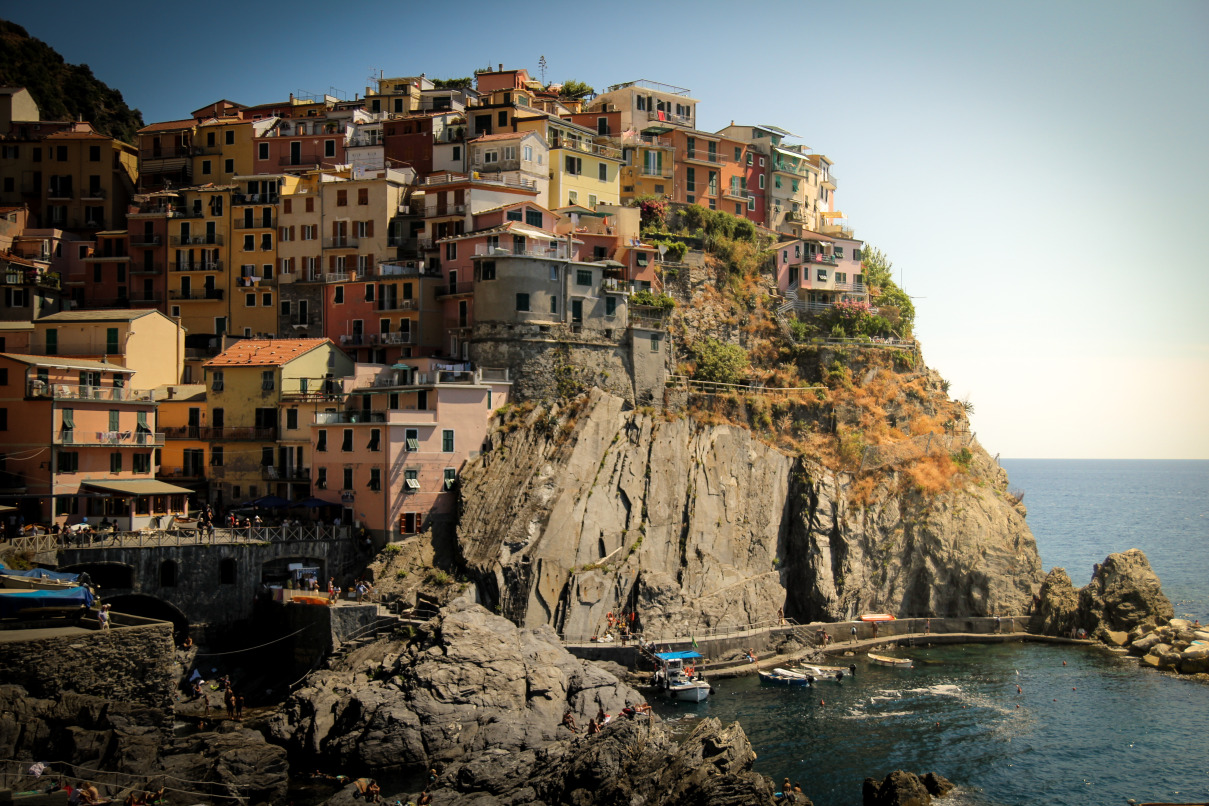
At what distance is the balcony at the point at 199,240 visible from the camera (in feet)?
269

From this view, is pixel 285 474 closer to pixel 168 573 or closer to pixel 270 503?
pixel 270 503

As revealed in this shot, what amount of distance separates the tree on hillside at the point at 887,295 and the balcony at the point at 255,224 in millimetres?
48429

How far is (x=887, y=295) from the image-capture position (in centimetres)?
9331

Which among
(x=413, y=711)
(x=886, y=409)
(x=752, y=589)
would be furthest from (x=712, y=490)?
(x=413, y=711)

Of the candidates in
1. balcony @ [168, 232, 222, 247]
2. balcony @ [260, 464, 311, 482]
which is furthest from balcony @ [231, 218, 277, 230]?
balcony @ [260, 464, 311, 482]

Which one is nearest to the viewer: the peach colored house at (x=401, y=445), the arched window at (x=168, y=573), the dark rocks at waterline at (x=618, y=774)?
the dark rocks at waterline at (x=618, y=774)

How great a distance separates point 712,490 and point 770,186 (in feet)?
125

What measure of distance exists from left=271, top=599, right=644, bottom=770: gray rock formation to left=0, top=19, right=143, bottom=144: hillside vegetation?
74.0 metres

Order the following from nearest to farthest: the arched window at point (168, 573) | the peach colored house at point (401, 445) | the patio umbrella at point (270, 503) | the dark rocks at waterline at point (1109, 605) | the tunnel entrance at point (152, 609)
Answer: the tunnel entrance at point (152, 609)
the arched window at point (168, 573)
the peach colored house at point (401, 445)
the patio umbrella at point (270, 503)
the dark rocks at waterline at point (1109, 605)

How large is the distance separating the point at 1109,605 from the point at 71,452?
2684 inches

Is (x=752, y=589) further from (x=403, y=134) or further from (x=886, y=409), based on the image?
(x=403, y=134)

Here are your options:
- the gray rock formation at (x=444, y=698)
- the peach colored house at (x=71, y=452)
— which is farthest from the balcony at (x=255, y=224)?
the gray rock formation at (x=444, y=698)

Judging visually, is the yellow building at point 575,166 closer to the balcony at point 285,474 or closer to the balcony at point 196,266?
the balcony at point 196,266

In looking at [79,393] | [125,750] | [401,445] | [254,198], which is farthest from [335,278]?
[125,750]
